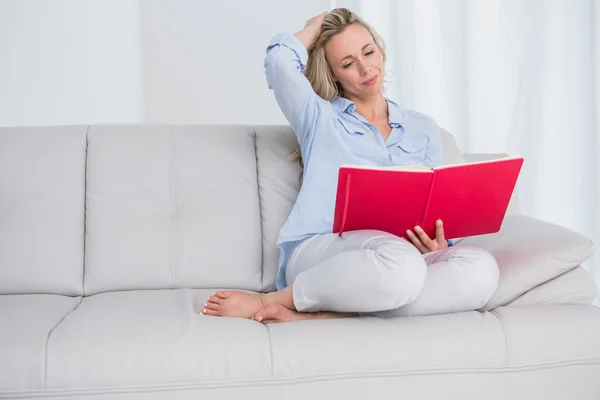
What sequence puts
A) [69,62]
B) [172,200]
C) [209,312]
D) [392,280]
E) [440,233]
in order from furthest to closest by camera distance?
[69,62]
[172,200]
[440,233]
[209,312]
[392,280]

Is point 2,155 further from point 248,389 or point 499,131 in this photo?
point 499,131

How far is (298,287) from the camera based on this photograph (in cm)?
167

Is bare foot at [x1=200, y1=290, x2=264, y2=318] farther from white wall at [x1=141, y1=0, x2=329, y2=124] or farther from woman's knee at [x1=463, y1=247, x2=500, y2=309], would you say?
white wall at [x1=141, y1=0, x2=329, y2=124]

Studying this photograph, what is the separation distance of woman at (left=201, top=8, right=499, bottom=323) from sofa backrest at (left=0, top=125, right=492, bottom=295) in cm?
13

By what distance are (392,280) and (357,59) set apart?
77cm

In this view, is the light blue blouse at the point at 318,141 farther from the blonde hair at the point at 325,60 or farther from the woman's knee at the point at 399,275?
the woman's knee at the point at 399,275

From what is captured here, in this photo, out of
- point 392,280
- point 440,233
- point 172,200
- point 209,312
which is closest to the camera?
point 392,280

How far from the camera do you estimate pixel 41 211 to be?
199 centimetres

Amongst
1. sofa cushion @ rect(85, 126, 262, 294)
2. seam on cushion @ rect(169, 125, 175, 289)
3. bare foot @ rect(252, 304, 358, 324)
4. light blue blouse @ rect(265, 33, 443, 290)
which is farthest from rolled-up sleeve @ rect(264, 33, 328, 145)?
bare foot @ rect(252, 304, 358, 324)

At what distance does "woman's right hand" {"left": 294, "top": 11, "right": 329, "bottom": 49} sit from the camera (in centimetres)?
206

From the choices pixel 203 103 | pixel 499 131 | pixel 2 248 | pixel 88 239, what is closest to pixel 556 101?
pixel 499 131

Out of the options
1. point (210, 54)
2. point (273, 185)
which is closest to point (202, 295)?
point (273, 185)

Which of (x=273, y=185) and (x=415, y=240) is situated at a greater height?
(x=273, y=185)

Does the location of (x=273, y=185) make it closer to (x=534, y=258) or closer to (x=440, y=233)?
(x=440, y=233)
